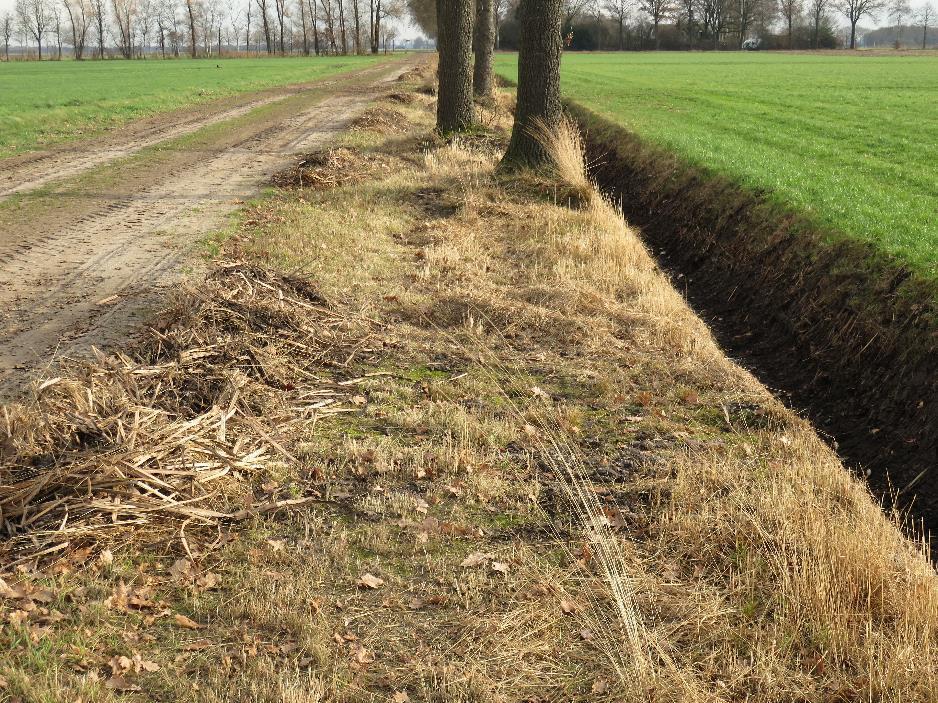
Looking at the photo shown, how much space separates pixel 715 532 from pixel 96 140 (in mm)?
17871

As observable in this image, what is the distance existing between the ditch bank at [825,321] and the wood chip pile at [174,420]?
4.10 meters

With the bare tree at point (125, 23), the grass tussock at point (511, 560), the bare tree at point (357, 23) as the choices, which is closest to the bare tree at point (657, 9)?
the bare tree at point (357, 23)

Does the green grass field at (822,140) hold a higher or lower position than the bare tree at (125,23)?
lower

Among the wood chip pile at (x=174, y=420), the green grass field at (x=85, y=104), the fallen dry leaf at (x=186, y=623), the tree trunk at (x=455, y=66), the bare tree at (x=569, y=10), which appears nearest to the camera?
the fallen dry leaf at (x=186, y=623)

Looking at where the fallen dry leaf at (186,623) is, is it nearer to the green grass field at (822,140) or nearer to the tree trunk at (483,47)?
the green grass field at (822,140)

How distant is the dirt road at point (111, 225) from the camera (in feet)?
22.6

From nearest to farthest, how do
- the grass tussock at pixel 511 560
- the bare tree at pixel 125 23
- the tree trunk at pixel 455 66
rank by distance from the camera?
the grass tussock at pixel 511 560 → the tree trunk at pixel 455 66 → the bare tree at pixel 125 23

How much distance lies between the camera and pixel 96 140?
18406 mm

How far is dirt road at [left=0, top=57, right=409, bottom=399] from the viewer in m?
6.90

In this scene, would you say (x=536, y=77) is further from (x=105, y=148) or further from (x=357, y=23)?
(x=357, y=23)

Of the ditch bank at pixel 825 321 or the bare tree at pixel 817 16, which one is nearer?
the ditch bank at pixel 825 321

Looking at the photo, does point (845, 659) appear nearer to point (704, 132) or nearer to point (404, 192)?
point (404, 192)

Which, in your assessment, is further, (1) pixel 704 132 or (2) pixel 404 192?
(1) pixel 704 132

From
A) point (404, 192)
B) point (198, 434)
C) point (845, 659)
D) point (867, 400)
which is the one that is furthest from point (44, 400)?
point (404, 192)
